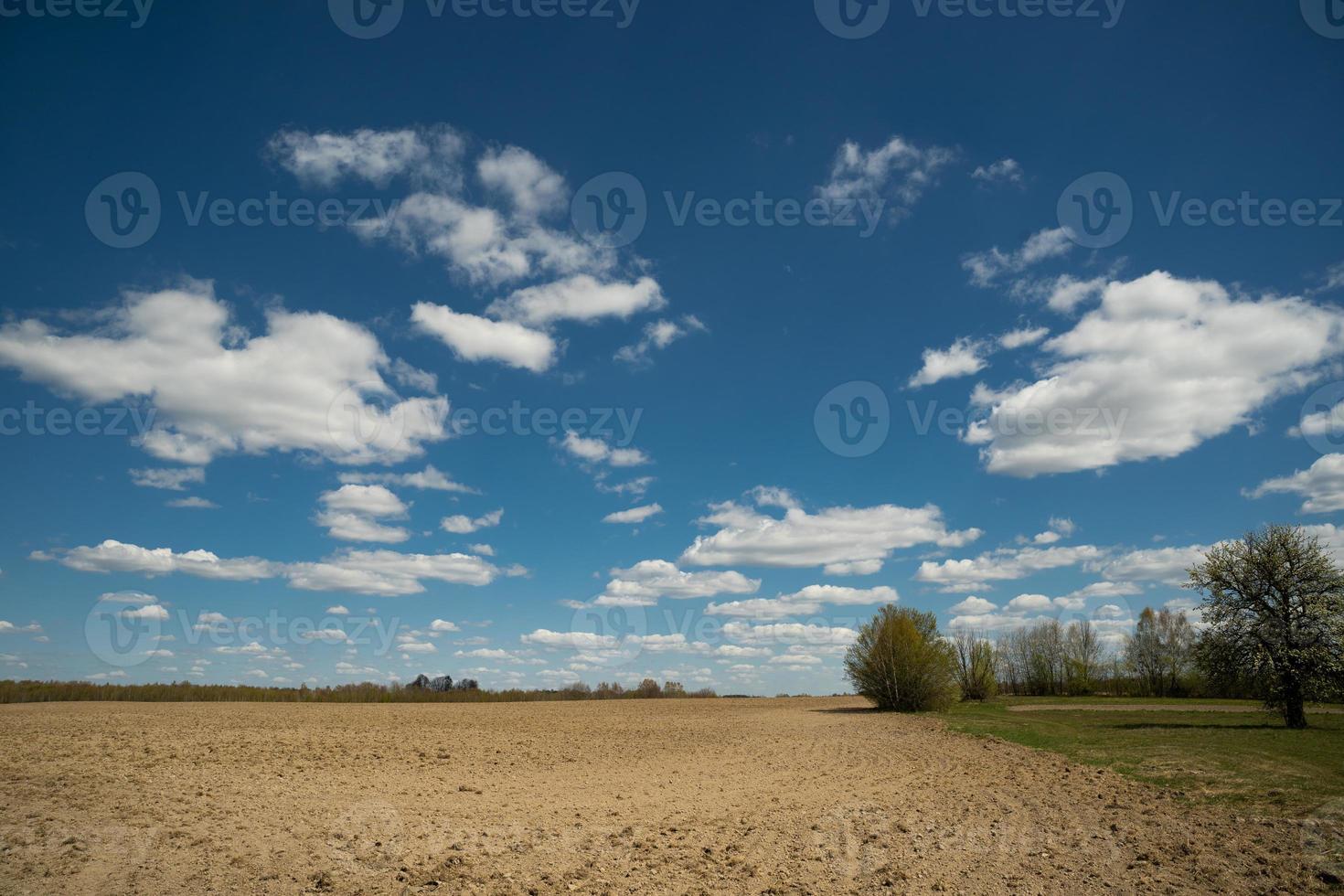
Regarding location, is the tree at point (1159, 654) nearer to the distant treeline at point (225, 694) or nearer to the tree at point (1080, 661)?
the tree at point (1080, 661)

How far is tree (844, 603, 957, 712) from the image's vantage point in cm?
4938

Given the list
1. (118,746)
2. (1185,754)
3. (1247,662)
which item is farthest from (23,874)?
(1247,662)

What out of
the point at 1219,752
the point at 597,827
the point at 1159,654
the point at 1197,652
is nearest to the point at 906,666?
the point at 1197,652

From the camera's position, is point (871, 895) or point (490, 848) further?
point (490, 848)

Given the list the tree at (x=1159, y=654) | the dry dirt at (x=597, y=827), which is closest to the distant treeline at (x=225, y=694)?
the dry dirt at (x=597, y=827)

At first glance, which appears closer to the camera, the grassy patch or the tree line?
the grassy patch

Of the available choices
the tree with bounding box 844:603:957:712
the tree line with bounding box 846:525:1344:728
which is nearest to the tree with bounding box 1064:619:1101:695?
the tree line with bounding box 846:525:1344:728

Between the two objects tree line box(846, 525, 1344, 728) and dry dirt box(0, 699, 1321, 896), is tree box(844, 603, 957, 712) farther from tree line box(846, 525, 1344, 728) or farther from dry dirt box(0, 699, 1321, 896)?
dry dirt box(0, 699, 1321, 896)

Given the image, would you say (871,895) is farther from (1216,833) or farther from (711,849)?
(1216,833)

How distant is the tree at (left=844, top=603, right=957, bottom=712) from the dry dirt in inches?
1096

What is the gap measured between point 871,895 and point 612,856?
400cm

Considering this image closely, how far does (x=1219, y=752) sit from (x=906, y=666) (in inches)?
1201

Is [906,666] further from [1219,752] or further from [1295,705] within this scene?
[1219,752]

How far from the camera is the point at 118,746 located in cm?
2134
